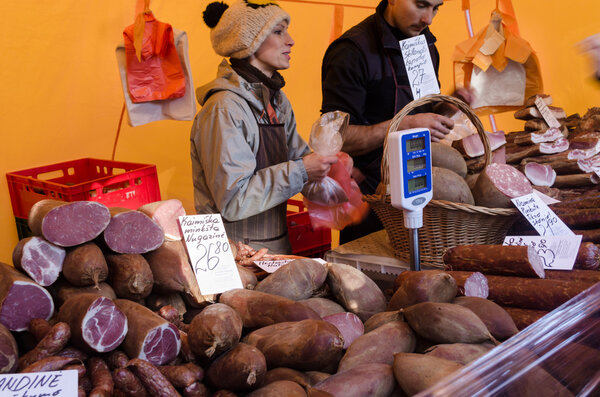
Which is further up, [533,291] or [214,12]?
[214,12]

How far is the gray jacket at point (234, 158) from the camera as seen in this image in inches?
92.5

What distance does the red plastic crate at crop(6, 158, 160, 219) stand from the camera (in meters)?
2.77

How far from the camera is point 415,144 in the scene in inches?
61.8

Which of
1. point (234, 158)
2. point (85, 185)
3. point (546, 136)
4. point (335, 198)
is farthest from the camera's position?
point (546, 136)

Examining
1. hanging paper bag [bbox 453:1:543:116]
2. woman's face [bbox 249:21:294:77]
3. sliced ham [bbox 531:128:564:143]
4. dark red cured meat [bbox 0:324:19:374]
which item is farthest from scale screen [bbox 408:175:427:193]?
hanging paper bag [bbox 453:1:543:116]

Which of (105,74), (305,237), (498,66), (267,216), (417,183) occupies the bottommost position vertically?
(305,237)

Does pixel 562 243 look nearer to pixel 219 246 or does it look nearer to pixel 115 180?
pixel 219 246

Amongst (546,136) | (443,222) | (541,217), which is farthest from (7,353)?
(546,136)

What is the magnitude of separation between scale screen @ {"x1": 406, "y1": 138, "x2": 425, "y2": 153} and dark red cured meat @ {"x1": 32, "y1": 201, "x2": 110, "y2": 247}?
2.79 ft

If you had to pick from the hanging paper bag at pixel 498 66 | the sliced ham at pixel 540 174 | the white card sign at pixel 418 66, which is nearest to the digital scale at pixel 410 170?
the sliced ham at pixel 540 174

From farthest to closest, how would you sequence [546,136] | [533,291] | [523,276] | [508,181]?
[546,136]
[508,181]
[523,276]
[533,291]

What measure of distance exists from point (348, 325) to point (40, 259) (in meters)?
0.77

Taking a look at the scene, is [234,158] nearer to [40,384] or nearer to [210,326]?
[210,326]

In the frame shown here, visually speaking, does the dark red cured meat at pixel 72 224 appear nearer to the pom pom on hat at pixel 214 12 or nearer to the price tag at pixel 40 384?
the price tag at pixel 40 384
